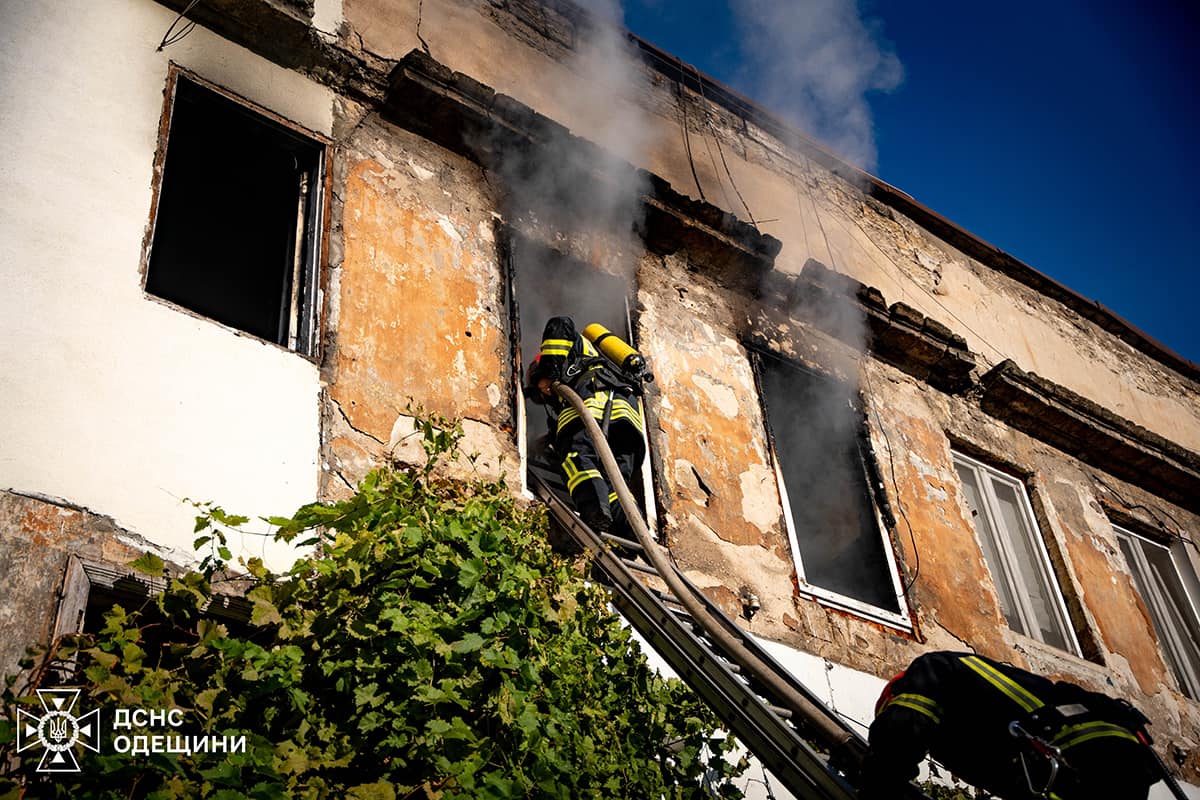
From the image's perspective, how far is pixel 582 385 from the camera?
5711 millimetres

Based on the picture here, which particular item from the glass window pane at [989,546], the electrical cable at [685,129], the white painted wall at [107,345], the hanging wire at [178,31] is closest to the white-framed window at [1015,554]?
the glass window pane at [989,546]

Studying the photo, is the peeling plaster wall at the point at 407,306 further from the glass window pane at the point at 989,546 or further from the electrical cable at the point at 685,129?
the glass window pane at the point at 989,546

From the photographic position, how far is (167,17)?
5414mm

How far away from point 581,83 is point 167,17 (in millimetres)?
3383

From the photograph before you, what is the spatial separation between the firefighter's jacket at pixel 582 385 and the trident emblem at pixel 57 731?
10.2ft

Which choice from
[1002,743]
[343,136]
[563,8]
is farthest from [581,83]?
[1002,743]

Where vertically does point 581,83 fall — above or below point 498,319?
above

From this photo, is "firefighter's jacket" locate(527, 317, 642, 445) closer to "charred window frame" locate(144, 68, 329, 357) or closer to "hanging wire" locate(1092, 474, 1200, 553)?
"charred window frame" locate(144, 68, 329, 357)

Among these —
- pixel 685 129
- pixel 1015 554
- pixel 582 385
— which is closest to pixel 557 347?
pixel 582 385

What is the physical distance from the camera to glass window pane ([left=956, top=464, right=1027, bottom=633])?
7891mm

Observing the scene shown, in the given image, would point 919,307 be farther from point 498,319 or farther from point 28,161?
point 28,161

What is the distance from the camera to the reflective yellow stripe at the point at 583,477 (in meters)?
5.32

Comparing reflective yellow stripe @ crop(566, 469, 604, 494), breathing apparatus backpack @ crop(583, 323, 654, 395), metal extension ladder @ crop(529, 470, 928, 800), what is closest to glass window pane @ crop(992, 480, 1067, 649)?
breathing apparatus backpack @ crop(583, 323, 654, 395)

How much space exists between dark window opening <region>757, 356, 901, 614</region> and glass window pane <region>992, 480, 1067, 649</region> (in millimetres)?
1628
